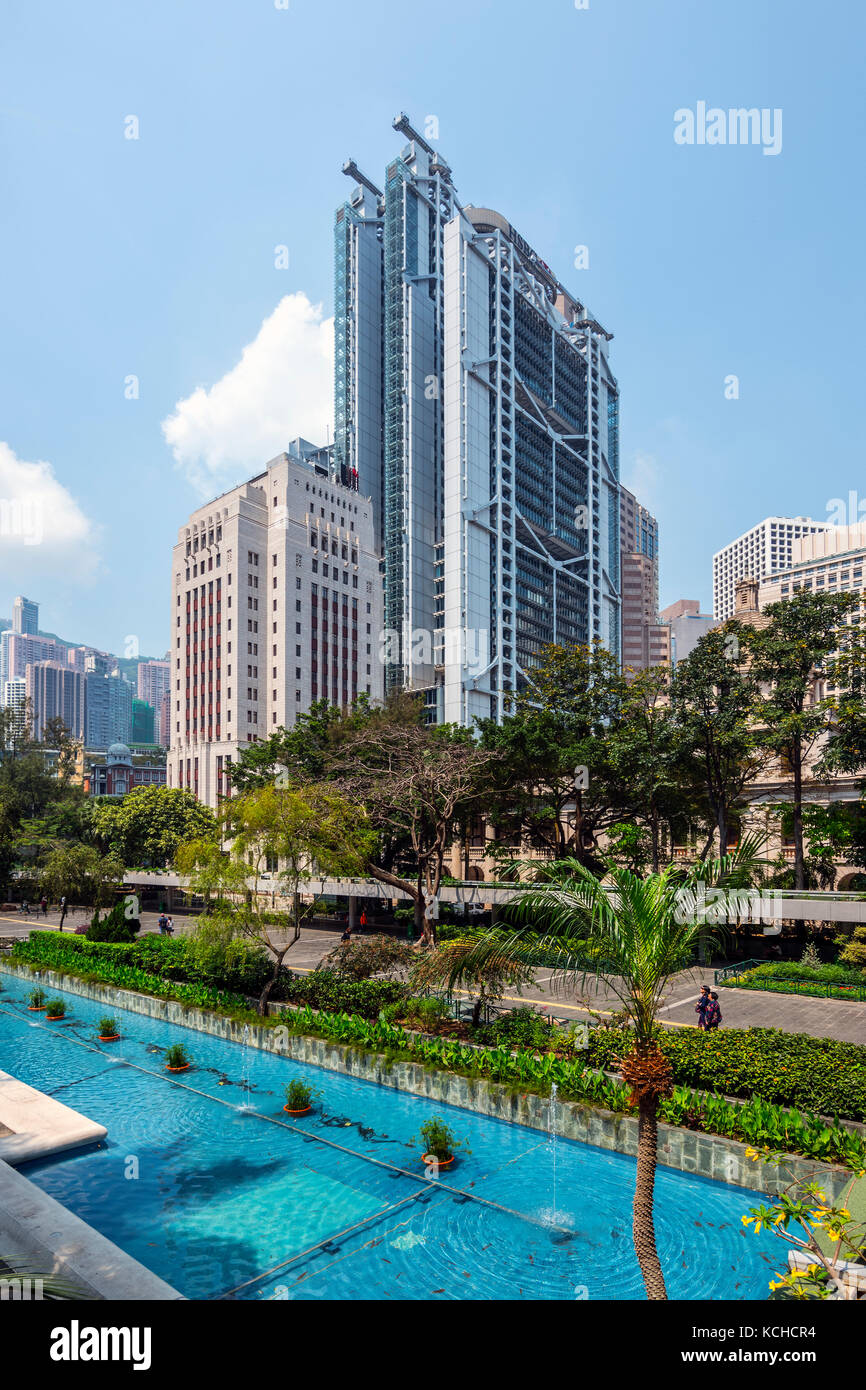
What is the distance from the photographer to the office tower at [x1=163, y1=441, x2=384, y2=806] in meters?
78.2

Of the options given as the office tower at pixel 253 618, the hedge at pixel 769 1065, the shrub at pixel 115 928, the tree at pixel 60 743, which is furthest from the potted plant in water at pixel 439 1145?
the tree at pixel 60 743

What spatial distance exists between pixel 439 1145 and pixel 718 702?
21807 millimetres

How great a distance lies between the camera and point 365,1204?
452 inches

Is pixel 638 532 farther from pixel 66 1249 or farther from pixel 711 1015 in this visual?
pixel 66 1249

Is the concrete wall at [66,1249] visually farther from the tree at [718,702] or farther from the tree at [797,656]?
the tree at [797,656]

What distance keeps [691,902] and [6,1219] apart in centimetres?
852

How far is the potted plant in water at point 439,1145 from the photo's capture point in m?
12.6

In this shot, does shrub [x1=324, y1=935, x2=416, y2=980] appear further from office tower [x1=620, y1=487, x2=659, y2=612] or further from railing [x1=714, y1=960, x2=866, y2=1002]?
office tower [x1=620, y1=487, x2=659, y2=612]

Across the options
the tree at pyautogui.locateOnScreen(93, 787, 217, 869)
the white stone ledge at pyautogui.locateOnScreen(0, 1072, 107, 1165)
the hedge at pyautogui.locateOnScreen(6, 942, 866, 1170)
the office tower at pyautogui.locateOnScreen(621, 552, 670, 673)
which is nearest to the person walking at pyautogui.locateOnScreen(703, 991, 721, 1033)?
the hedge at pyautogui.locateOnScreen(6, 942, 866, 1170)

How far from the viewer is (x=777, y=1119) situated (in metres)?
11.4

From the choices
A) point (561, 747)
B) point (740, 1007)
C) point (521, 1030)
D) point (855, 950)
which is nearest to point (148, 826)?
point (561, 747)
